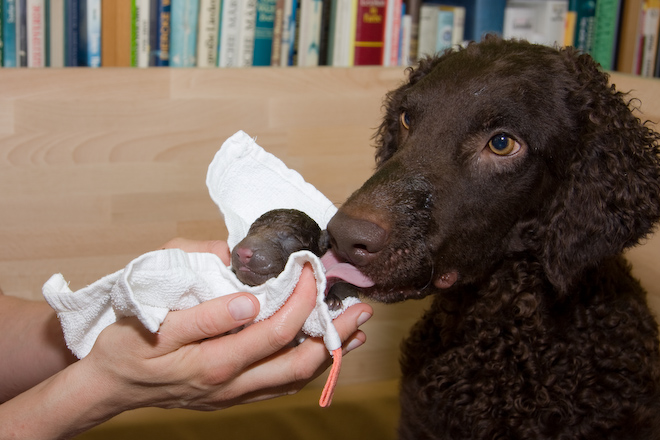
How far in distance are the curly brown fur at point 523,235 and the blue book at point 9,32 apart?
94cm

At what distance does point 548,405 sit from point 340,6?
1.13 meters

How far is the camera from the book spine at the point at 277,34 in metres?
1.73

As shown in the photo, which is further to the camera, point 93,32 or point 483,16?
point 483,16

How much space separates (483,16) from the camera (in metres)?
1.90

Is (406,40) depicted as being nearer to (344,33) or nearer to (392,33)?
(392,33)

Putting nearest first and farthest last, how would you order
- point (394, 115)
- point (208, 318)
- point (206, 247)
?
point (208, 318) → point (206, 247) → point (394, 115)

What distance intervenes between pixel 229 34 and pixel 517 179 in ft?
3.01

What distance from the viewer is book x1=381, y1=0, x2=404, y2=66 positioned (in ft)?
5.98

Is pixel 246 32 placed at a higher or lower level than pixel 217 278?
higher

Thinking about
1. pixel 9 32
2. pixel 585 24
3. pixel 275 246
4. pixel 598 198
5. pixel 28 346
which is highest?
pixel 585 24

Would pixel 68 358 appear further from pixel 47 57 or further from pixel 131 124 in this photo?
pixel 47 57

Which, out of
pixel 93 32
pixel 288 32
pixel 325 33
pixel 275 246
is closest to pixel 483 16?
pixel 325 33

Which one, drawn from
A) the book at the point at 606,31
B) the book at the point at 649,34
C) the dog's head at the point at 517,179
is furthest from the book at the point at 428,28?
the dog's head at the point at 517,179

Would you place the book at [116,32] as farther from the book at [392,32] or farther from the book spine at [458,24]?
the book spine at [458,24]
